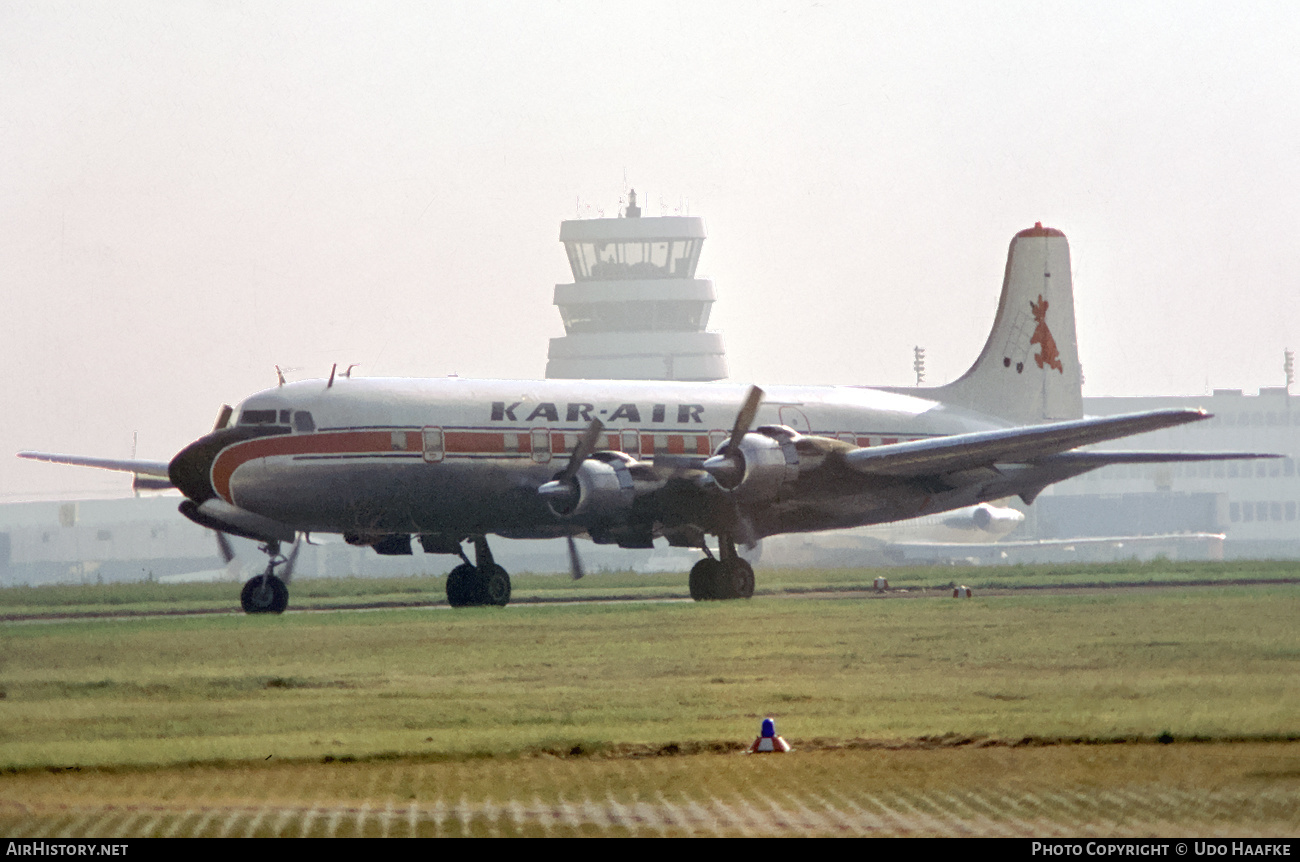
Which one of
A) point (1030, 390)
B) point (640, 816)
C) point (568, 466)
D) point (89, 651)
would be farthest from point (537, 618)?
point (640, 816)

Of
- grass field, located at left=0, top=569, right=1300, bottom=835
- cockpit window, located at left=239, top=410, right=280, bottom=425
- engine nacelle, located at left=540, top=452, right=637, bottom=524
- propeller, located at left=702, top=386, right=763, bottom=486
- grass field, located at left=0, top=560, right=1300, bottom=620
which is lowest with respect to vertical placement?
grass field, located at left=0, top=560, right=1300, bottom=620

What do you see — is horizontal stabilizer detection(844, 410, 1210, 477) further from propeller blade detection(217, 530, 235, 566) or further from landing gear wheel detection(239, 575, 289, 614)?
propeller blade detection(217, 530, 235, 566)

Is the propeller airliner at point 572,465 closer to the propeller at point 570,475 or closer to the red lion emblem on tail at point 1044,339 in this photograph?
the propeller at point 570,475

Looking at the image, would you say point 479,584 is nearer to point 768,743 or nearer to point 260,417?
point 260,417

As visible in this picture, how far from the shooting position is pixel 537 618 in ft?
108

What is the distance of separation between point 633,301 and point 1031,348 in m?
70.0

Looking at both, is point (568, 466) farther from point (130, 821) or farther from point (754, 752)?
point (130, 821)

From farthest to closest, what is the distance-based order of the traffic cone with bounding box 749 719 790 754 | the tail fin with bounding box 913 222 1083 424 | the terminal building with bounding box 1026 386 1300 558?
the terminal building with bounding box 1026 386 1300 558 < the tail fin with bounding box 913 222 1083 424 < the traffic cone with bounding box 749 719 790 754

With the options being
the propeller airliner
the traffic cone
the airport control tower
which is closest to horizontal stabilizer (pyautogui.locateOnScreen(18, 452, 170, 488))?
the propeller airliner

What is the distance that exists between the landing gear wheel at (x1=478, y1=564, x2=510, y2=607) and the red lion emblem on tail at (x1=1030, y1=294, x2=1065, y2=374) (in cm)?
1572

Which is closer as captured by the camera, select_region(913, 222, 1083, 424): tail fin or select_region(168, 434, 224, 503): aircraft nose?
select_region(168, 434, 224, 503): aircraft nose

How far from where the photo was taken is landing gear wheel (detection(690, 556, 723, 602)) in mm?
37000

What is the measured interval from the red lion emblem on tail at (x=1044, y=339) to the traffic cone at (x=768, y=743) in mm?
31531

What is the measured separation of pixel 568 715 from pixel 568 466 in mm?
17136
